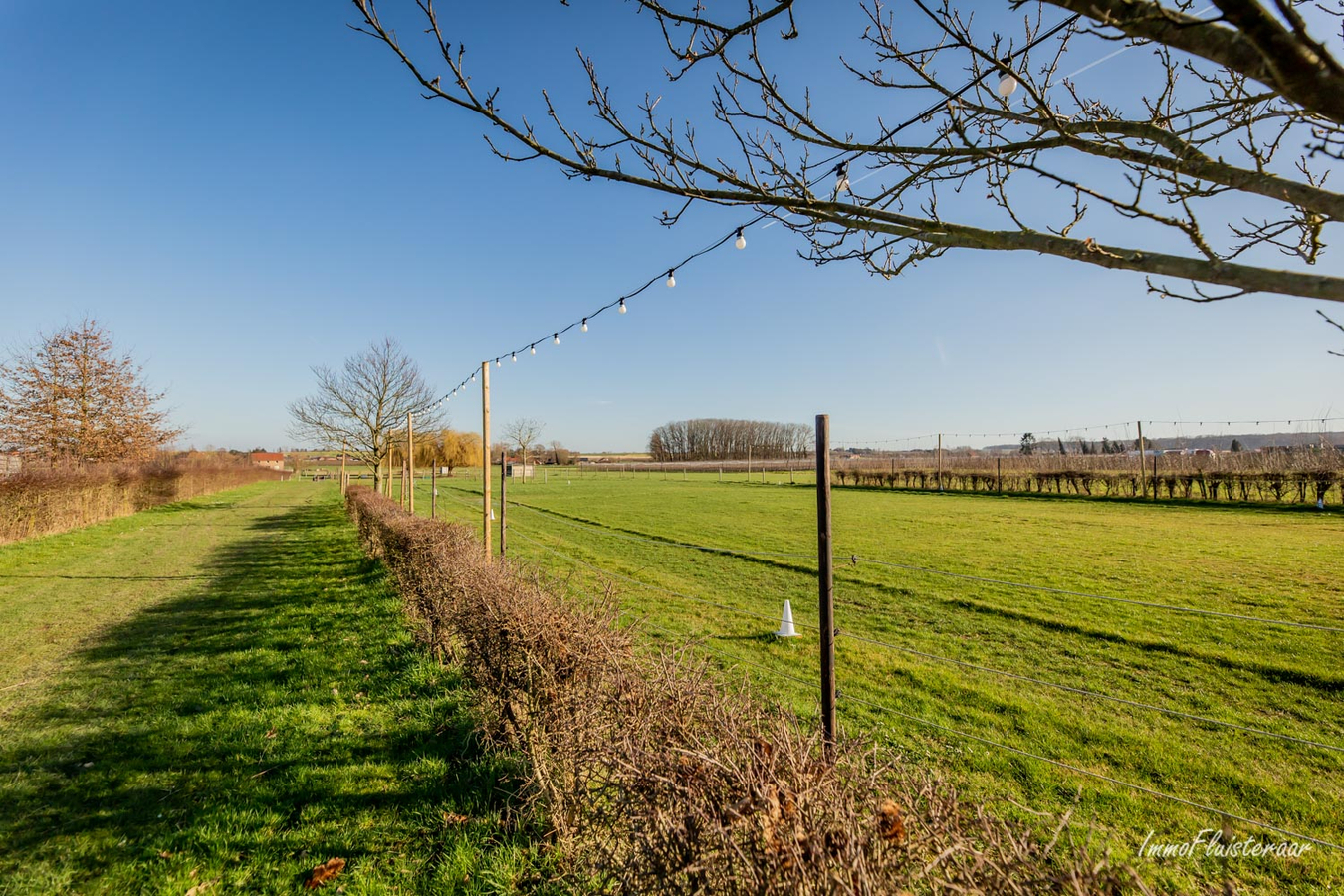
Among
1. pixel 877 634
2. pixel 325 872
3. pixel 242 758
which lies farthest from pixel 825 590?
pixel 877 634

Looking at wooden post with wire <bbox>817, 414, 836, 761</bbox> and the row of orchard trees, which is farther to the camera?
the row of orchard trees

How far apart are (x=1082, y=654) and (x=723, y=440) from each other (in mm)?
92401

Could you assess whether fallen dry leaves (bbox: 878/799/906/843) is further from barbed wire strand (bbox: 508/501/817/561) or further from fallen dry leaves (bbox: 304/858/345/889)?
barbed wire strand (bbox: 508/501/817/561)

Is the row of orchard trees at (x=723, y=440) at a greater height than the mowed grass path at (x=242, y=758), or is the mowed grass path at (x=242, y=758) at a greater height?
the row of orchard trees at (x=723, y=440)

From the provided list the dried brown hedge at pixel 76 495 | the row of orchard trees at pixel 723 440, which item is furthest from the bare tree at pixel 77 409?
the row of orchard trees at pixel 723 440

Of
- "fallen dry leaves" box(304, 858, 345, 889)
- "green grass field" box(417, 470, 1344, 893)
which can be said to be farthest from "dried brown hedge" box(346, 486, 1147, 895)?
"fallen dry leaves" box(304, 858, 345, 889)

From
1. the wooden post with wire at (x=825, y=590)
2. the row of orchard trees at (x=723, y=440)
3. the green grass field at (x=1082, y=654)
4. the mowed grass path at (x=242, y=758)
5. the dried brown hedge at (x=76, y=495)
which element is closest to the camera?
the wooden post with wire at (x=825, y=590)

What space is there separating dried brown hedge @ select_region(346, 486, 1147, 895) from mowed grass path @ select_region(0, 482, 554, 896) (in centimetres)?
52

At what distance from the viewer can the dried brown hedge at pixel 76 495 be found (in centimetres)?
1430

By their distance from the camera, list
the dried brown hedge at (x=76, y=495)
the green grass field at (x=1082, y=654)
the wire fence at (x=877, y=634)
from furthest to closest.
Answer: the dried brown hedge at (x=76, y=495) → the wire fence at (x=877, y=634) → the green grass field at (x=1082, y=654)

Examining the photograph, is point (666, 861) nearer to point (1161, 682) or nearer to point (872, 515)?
point (1161, 682)

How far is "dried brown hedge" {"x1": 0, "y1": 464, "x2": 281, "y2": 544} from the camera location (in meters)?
14.3

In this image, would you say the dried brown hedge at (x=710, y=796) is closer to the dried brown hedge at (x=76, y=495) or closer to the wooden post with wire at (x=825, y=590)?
the wooden post with wire at (x=825, y=590)

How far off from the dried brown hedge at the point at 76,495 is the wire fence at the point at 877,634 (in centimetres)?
1234
